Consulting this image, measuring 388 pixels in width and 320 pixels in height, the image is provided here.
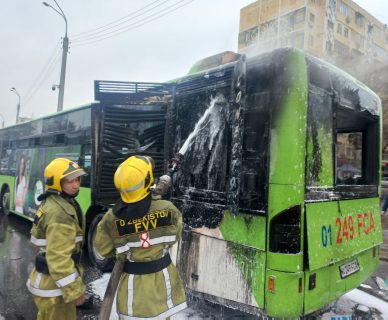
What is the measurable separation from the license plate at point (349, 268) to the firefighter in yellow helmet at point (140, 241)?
2.00m

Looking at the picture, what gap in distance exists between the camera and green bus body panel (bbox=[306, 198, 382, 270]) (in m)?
3.05

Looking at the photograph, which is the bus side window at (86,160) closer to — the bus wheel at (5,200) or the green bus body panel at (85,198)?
the green bus body panel at (85,198)

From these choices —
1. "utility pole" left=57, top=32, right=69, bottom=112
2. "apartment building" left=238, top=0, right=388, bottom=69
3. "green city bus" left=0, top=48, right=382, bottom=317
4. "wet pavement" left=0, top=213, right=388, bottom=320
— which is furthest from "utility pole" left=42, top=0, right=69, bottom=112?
"apartment building" left=238, top=0, right=388, bottom=69

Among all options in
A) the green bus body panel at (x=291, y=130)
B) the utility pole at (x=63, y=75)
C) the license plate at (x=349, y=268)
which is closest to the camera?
the green bus body panel at (x=291, y=130)

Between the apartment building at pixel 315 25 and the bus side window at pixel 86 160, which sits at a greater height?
the apartment building at pixel 315 25

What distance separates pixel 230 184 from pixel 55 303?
1741 millimetres

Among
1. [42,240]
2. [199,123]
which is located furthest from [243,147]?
[42,240]

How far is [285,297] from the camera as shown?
2996 millimetres

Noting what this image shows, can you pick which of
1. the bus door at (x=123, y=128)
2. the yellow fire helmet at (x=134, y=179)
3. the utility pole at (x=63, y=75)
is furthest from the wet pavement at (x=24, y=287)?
Result: the utility pole at (x=63, y=75)

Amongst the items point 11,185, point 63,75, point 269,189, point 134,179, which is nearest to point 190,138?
point 269,189

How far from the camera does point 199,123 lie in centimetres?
377

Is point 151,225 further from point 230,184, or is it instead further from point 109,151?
point 109,151

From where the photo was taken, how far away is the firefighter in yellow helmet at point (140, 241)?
2.30 metres

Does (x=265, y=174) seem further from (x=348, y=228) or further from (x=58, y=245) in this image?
(x=58, y=245)
